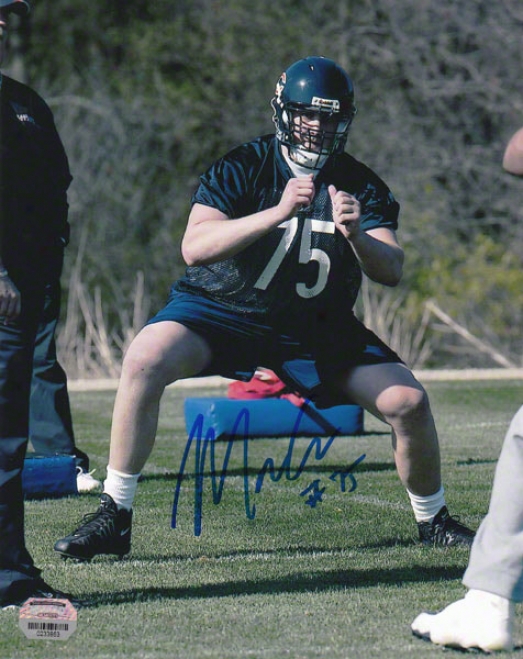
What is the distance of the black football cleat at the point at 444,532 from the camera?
16.0 ft

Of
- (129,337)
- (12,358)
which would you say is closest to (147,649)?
(12,358)

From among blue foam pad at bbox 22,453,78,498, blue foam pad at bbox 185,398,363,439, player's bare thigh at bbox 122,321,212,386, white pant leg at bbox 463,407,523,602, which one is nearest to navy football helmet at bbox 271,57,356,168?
player's bare thigh at bbox 122,321,212,386

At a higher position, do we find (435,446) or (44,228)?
(44,228)

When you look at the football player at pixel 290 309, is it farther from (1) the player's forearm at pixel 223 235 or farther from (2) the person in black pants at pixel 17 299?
(2) the person in black pants at pixel 17 299

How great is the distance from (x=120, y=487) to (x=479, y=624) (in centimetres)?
172

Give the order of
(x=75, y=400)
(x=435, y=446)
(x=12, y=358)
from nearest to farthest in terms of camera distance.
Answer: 1. (x=12, y=358)
2. (x=435, y=446)
3. (x=75, y=400)

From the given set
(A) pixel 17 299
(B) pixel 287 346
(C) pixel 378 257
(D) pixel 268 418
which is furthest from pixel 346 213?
(D) pixel 268 418

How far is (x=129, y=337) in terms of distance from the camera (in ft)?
51.5

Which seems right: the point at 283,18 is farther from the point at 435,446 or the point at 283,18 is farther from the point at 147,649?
the point at 147,649

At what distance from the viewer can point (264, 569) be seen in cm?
453

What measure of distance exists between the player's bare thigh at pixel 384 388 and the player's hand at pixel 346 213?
614 mm

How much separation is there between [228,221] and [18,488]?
1.28 meters
